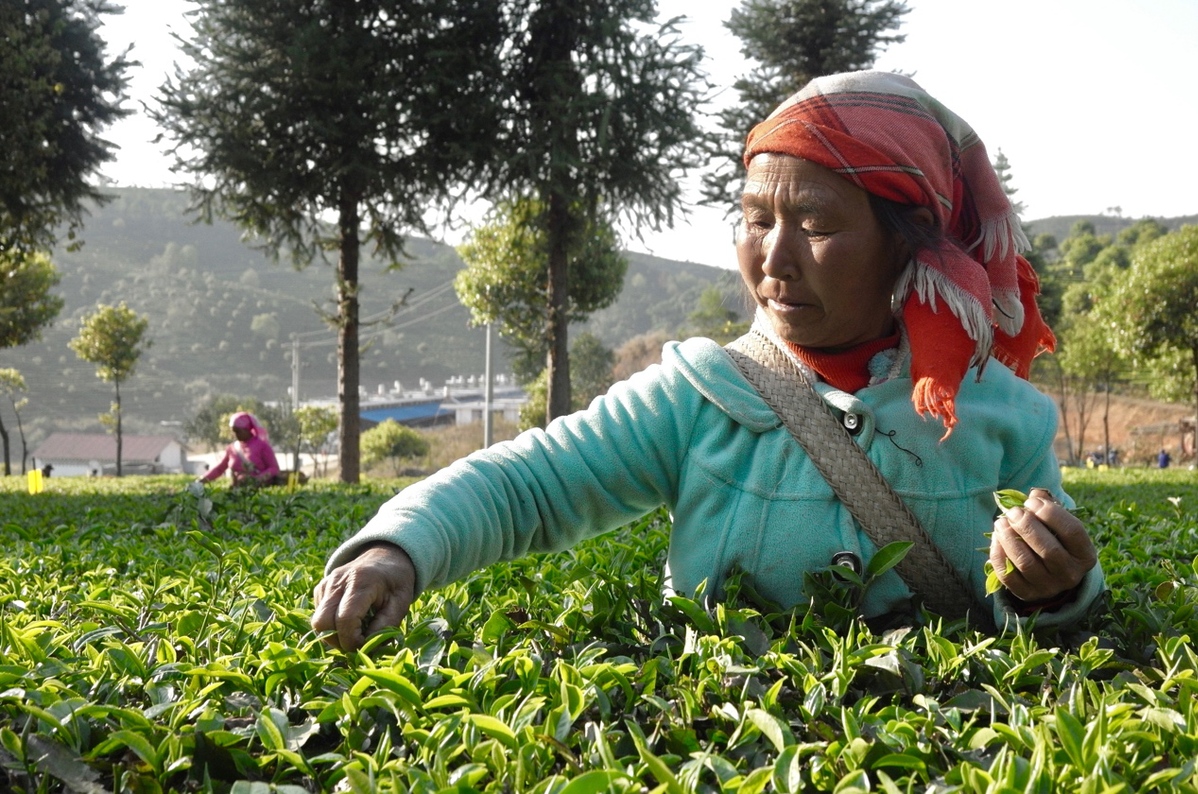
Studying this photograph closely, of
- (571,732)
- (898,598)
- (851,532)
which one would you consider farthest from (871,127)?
(571,732)

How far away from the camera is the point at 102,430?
93.9 m

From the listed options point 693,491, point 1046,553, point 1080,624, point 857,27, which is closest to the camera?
point 1046,553

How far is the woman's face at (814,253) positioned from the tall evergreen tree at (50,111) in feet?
36.9

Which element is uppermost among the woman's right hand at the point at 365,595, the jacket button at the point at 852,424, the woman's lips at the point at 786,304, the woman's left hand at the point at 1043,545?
the woman's lips at the point at 786,304

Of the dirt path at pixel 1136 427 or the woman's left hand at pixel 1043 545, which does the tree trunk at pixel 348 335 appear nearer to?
the woman's left hand at pixel 1043 545

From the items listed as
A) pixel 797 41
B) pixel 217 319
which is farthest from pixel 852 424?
pixel 217 319

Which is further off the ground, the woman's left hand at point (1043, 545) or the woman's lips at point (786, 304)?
the woman's lips at point (786, 304)

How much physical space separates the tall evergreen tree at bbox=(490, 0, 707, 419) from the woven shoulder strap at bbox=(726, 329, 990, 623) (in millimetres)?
11287

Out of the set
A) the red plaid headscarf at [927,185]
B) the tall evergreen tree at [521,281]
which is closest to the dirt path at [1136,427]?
the tall evergreen tree at [521,281]

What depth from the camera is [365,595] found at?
52.9 inches

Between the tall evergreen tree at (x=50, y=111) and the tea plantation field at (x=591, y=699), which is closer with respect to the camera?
the tea plantation field at (x=591, y=699)

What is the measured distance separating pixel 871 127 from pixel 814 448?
1.74ft

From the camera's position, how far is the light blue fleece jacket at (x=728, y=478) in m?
1.58

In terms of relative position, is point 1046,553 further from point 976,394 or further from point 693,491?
point 693,491
